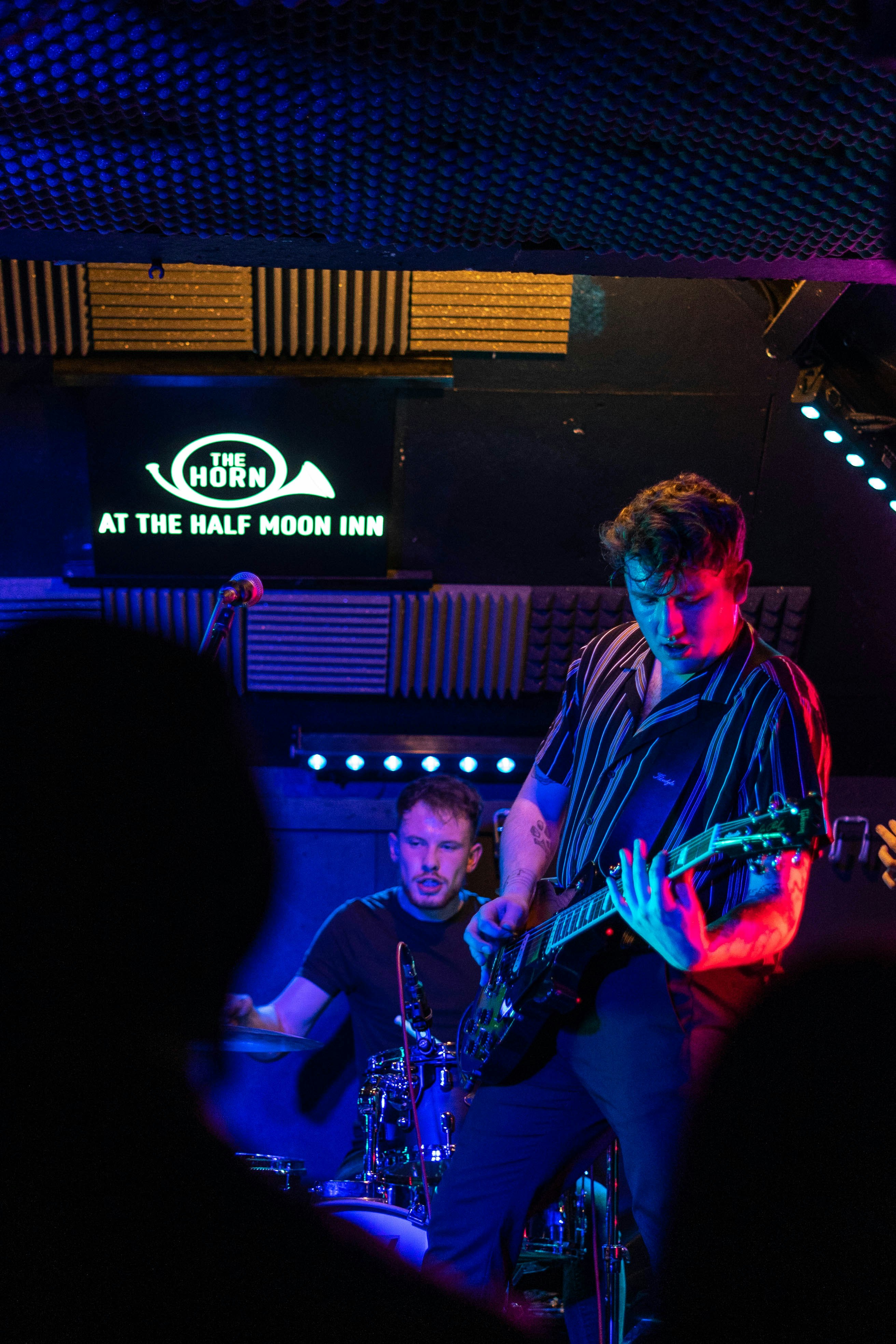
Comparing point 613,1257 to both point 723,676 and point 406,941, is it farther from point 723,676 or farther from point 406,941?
point 723,676

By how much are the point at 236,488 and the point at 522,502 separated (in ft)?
3.98

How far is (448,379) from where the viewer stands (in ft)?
13.9

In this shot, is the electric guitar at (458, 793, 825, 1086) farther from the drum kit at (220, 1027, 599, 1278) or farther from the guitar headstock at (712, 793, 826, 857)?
the drum kit at (220, 1027, 599, 1278)

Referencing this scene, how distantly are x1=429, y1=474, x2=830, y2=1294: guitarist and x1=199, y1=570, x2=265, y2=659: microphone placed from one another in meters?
0.88

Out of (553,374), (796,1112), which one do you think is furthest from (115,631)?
(796,1112)

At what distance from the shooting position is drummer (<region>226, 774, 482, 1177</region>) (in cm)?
365

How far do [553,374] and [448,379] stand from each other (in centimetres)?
45

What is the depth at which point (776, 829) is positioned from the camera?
1567 mm

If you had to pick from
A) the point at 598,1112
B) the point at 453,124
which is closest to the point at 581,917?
the point at 598,1112

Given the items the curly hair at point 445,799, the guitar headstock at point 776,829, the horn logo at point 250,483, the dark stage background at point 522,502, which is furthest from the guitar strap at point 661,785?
the horn logo at point 250,483

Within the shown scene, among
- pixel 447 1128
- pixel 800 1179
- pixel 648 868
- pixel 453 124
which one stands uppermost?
pixel 453 124

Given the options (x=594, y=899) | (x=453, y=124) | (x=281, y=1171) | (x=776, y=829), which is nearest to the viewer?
(x=453, y=124)

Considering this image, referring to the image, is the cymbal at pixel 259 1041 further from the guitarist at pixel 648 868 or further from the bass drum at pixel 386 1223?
the guitarist at pixel 648 868

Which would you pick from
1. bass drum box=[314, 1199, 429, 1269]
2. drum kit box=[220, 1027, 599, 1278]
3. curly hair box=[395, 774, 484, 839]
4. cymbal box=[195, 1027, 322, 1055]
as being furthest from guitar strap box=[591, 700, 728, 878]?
curly hair box=[395, 774, 484, 839]
